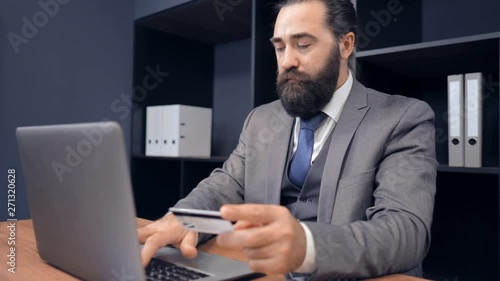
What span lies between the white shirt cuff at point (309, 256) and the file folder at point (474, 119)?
993 mm

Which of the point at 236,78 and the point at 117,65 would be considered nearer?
the point at 117,65

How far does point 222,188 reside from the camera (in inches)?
52.1

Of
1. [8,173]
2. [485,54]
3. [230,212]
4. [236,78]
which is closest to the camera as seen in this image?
[230,212]

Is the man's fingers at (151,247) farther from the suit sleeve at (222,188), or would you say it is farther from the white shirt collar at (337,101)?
the white shirt collar at (337,101)

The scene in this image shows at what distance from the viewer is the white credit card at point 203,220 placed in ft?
1.71

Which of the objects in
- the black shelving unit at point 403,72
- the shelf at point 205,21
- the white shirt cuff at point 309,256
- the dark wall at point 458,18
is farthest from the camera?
the shelf at point 205,21

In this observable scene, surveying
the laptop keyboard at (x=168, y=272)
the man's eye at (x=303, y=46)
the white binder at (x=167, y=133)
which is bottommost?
the laptop keyboard at (x=168, y=272)

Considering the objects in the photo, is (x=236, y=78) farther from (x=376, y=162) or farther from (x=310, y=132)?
(x=376, y=162)

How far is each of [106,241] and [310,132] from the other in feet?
2.73

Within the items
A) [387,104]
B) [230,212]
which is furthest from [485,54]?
[230,212]

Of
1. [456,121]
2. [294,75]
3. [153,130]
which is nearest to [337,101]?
[294,75]

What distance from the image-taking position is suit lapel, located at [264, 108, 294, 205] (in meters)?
1.26

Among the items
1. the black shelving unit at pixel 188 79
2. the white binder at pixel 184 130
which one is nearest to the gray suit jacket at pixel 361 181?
the white binder at pixel 184 130

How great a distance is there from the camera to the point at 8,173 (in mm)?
2070
